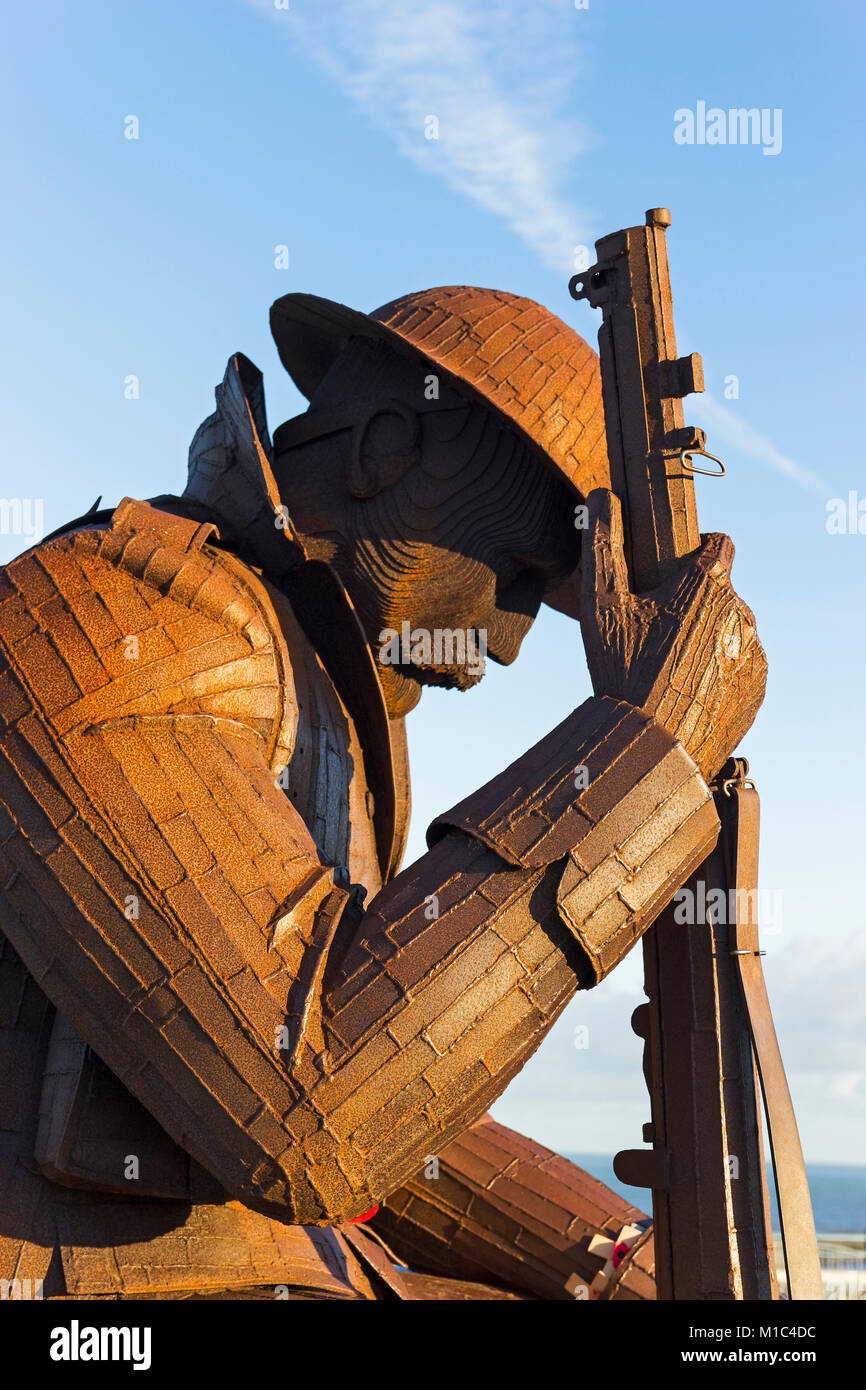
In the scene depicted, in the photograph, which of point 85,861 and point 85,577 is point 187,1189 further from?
point 85,577

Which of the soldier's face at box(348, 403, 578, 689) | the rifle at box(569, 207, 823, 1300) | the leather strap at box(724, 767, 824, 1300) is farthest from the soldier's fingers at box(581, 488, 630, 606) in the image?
the leather strap at box(724, 767, 824, 1300)

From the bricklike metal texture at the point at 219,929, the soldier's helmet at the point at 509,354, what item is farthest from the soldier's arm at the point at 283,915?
the soldier's helmet at the point at 509,354

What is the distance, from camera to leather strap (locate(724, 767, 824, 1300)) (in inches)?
182

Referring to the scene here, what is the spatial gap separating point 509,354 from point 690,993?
2342 mm

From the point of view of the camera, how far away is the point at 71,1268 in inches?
174

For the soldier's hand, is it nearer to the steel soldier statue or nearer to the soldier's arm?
the steel soldier statue

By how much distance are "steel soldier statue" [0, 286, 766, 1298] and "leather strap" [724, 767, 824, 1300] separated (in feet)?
1.28

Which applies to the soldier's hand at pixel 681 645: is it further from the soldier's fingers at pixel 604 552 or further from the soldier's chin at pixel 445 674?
the soldier's chin at pixel 445 674

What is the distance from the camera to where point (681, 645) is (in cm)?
479

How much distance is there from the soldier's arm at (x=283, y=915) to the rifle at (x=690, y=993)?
1.93ft

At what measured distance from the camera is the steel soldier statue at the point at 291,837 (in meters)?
4.16

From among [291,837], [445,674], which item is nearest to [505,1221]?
[445,674]
